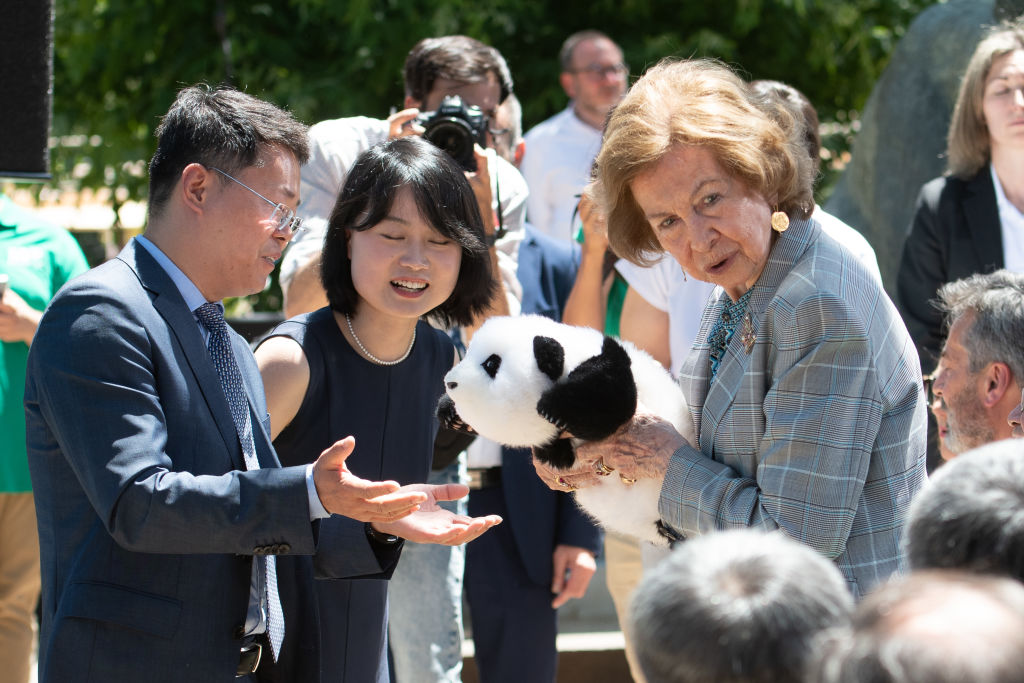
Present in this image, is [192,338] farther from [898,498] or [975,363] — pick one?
[975,363]

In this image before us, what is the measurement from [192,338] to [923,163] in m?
5.18

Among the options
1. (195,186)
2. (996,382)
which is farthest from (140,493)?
(996,382)

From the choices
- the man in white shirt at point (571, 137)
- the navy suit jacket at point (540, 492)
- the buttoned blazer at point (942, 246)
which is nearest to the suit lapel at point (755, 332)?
the navy suit jacket at point (540, 492)

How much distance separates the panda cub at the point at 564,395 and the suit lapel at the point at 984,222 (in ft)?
7.16

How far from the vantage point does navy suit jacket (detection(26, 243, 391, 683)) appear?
1.82 metres

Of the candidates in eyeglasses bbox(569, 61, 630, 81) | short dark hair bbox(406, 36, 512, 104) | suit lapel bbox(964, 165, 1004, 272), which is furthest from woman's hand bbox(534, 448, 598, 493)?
eyeglasses bbox(569, 61, 630, 81)

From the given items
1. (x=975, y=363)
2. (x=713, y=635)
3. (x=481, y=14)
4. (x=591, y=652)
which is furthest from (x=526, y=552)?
(x=481, y=14)

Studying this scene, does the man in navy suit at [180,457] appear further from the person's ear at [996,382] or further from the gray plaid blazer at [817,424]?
the person's ear at [996,382]

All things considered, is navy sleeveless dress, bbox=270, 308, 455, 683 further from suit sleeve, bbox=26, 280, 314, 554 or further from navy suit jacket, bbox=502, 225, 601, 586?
navy suit jacket, bbox=502, 225, 601, 586

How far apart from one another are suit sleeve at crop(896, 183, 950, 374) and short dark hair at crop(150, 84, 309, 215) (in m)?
2.70

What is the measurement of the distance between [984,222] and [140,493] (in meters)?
3.26

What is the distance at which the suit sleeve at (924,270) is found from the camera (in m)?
4.02

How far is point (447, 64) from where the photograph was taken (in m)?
3.65

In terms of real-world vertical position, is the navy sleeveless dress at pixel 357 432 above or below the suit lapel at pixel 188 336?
below
